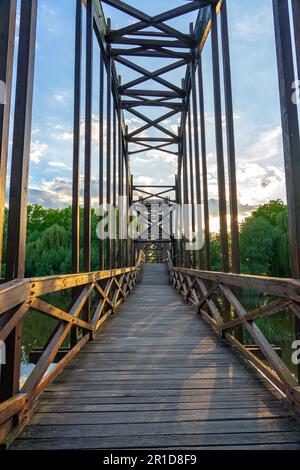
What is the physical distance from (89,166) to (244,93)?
336 cm

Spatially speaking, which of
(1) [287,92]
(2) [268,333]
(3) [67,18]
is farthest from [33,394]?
(2) [268,333]

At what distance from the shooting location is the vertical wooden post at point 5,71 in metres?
1.84

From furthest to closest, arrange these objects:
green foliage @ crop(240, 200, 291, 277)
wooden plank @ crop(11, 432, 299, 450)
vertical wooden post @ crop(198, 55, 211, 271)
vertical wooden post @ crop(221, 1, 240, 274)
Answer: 1. green foliage @ crop(240, 200, 291, 277)
2. vertical wooden post @ crop(198, 55, 211, 271)
3. vertical wooden post @ crop(221, 1, 240, 274)
4. wooden plank @ crop(11, 432, 299, 450)

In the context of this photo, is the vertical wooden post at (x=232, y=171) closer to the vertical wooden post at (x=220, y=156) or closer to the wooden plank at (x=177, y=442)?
the vertical wooden post at (x=220, y=156)

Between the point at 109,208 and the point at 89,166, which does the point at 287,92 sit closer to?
the point at 89,166

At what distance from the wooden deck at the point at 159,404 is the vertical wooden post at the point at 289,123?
2.24 feet

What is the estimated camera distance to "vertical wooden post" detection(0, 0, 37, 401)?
1745 millimetres

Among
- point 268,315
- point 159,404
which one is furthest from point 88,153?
point 159,404

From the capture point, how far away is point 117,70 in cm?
907

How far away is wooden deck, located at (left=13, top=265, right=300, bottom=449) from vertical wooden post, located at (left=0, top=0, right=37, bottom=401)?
35cm

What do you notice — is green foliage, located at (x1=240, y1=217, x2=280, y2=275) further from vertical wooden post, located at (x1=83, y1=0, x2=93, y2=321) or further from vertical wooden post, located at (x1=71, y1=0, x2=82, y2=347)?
vertical wooden post, located at (x1=71, y1=0, x2=82, y2=347)

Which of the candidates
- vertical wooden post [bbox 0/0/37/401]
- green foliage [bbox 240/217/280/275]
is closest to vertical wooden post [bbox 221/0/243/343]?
vertical wooden post [bbox 0/0/37/401]

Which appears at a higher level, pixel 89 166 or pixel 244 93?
pixel 244 93

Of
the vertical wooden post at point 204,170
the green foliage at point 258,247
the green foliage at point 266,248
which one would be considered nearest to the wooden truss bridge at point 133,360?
the vertical wooden post at point 204,170
